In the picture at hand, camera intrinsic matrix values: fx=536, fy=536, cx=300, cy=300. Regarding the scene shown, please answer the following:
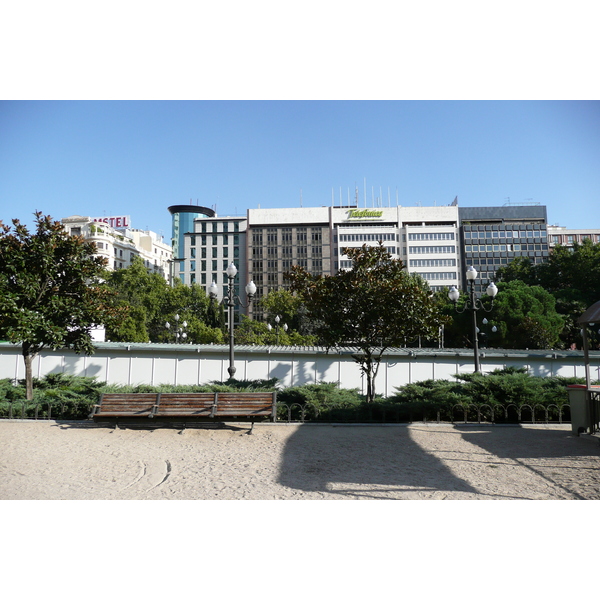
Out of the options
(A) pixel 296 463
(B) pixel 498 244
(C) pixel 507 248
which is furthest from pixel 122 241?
(A) pixel 296 463

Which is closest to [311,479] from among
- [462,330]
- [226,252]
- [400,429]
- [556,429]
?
[400,429]

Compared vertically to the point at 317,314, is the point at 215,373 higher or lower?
lower

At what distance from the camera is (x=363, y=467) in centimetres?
862

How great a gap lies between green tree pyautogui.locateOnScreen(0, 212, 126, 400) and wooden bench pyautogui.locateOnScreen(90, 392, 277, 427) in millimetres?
3254

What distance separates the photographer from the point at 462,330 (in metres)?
58.9

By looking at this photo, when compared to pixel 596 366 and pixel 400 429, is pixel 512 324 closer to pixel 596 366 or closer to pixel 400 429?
pixel 596 366

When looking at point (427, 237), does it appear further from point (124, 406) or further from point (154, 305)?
point (124, 406)

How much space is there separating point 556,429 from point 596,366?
8089 millimetres

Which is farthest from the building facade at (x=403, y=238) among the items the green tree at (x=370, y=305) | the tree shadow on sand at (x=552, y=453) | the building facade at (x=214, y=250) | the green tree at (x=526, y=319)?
the tree shadow on sand at (x=552, y=453)

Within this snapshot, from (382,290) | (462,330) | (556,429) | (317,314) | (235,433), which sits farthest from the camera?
(462,330)

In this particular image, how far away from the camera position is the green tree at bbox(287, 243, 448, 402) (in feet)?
49.8

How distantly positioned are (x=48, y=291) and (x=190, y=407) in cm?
604

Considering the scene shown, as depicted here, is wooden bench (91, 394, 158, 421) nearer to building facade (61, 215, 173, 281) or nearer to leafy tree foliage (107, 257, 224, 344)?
leafy tree foliage (107, 257, 224, 344)

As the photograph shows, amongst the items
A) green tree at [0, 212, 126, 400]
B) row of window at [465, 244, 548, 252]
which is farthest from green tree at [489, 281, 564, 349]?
row of window at [465, 244, 548, 252]
